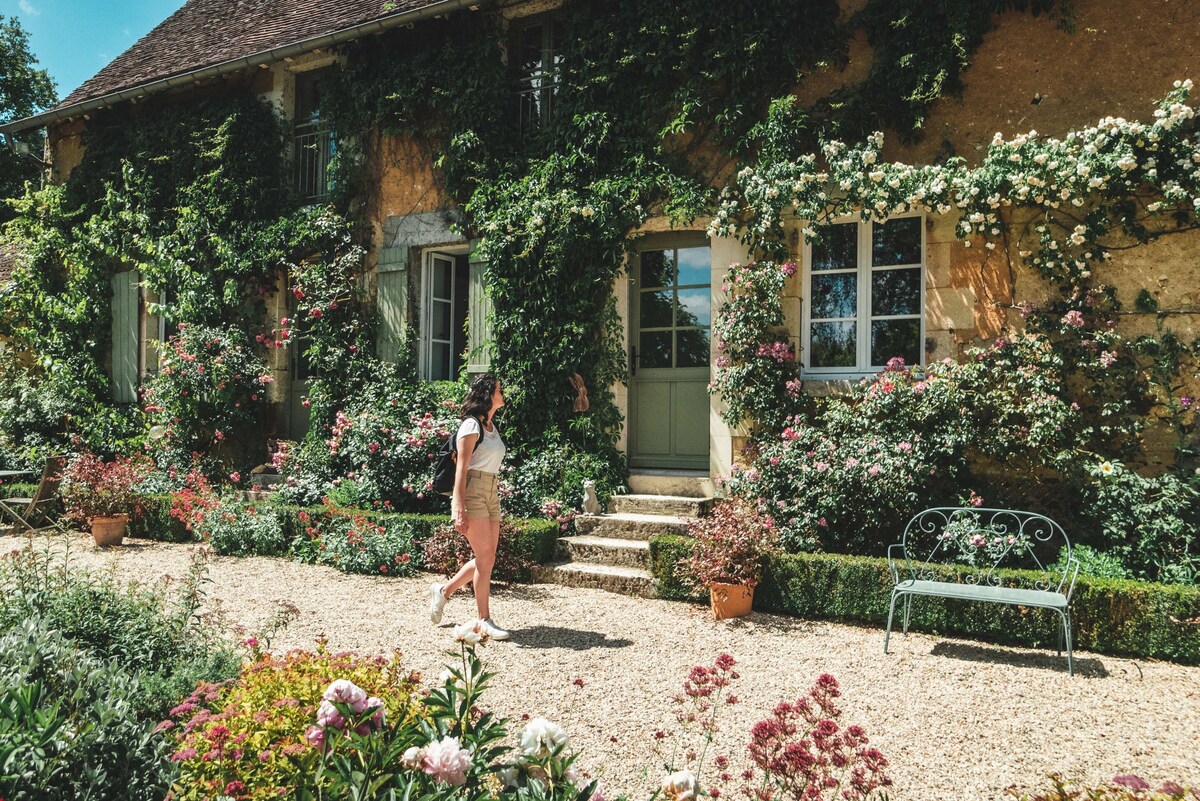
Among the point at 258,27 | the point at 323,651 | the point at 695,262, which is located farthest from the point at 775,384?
the point at 258,27

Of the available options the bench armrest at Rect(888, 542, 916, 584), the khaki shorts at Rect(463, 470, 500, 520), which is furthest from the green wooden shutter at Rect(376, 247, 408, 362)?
the bench armrest at Rect(888, 542, 916, 584)

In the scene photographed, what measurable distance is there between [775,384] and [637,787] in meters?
4.53

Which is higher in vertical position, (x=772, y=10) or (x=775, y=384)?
(x=772, y=10)

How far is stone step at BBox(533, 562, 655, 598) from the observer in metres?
6.08

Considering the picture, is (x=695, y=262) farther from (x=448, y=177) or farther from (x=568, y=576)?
(x=568, y=576)

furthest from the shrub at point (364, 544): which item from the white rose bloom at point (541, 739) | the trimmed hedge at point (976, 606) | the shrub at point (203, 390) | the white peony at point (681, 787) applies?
the white peony at point (681, 787)

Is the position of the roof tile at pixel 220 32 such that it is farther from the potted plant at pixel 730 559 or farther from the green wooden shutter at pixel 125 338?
the potted plant at pixel 730 559

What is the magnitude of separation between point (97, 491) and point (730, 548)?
653cm

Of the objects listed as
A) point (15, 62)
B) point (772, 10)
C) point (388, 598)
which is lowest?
point (388, 598)

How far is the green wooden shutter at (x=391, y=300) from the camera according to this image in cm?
902

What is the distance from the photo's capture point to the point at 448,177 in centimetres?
863

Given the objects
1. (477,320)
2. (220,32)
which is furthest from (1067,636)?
(220,32)

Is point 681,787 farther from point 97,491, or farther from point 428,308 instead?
point 97,491

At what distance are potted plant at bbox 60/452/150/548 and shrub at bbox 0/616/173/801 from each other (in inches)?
251
